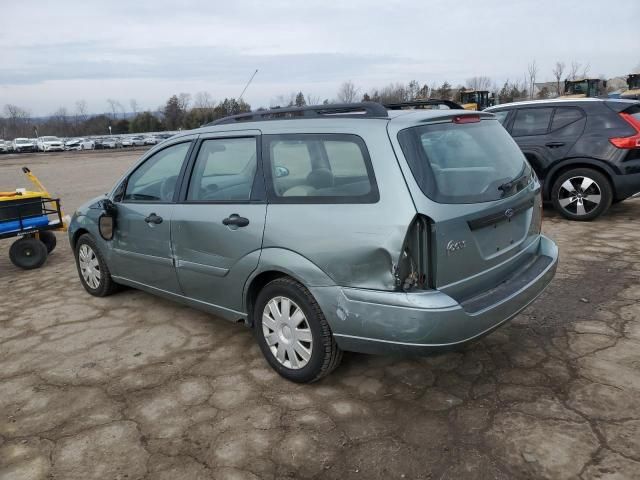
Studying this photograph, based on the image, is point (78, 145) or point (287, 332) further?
point (78, 145)

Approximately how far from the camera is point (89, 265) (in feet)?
16.9

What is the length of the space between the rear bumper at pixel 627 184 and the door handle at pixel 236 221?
568 cm

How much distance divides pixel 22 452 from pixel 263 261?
1.64m

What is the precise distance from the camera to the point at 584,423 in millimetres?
2768

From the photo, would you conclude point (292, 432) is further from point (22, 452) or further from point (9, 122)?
point (9, 122)

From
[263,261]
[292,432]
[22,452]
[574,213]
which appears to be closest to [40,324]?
[22,452]

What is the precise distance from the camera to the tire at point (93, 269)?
16.3ft

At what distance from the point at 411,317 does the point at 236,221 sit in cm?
134

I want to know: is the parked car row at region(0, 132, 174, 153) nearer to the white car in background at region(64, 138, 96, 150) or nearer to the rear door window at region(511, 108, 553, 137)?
the white car in background at region(64, 138, 96, 150)

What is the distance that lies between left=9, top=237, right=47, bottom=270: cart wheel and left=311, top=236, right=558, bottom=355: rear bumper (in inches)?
187

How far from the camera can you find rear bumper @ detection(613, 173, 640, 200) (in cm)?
686

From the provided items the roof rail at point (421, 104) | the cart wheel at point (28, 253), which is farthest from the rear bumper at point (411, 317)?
the cart wheel at point (28, 253)

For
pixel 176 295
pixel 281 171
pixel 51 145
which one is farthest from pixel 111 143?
pixel 281 171

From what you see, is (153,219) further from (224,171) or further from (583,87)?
(583,87)
